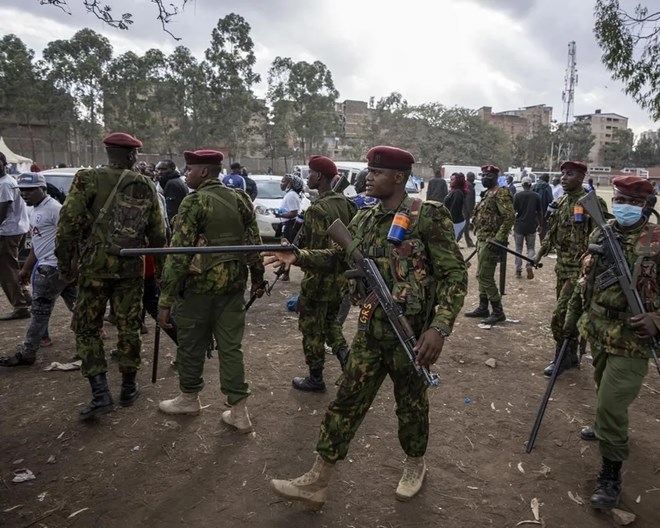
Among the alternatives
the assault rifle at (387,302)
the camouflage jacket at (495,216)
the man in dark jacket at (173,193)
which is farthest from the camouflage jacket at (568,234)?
the man in dark jacket at (173,193)

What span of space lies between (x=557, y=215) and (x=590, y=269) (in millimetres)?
2112

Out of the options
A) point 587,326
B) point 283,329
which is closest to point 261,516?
point 587,326

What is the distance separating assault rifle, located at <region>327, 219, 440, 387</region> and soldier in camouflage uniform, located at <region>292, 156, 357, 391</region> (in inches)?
48.3

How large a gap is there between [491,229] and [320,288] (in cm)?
341

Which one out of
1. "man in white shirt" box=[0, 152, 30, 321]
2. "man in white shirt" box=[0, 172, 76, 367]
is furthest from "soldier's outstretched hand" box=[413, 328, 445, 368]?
"man in white shirt" box=[0, 152, 30, 321]

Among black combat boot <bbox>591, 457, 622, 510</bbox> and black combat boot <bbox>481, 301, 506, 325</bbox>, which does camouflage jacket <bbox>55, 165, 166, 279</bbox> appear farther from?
black combat boot <bbox>481, 301, 506, 325</bbox>

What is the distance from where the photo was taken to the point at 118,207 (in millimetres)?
3502

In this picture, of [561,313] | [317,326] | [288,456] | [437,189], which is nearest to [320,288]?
[317,326]

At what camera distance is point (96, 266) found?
137 inches

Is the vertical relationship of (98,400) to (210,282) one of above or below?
below

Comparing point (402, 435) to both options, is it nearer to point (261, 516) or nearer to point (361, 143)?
point (261, 516)

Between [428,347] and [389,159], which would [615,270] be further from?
[389,159]

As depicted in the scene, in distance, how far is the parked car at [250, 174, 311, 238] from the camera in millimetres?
11242

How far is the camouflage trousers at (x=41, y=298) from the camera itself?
167 inches
